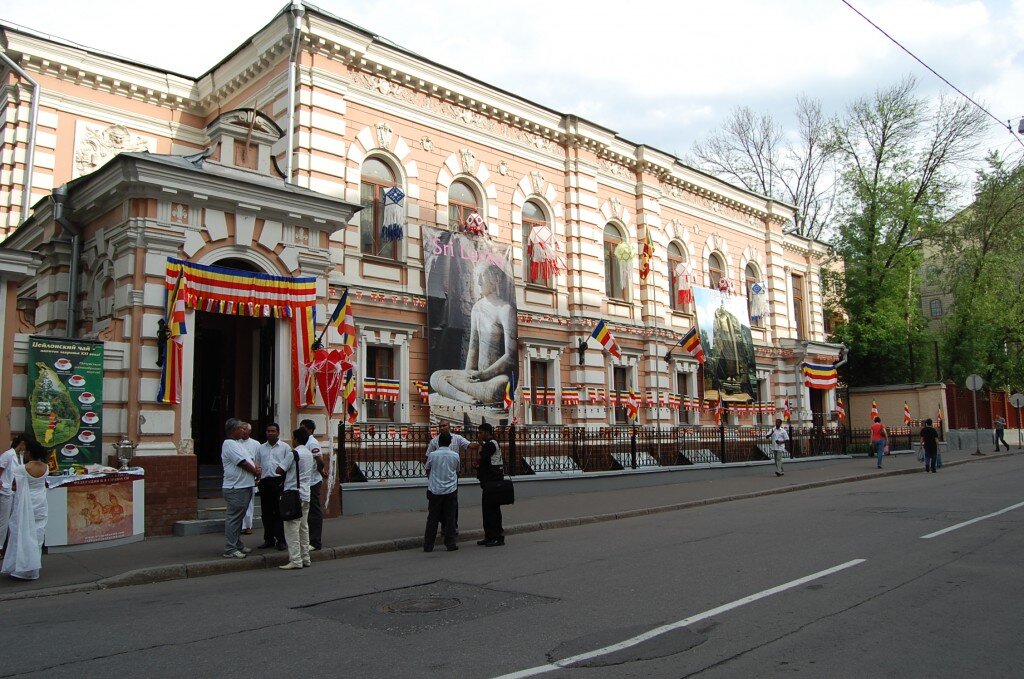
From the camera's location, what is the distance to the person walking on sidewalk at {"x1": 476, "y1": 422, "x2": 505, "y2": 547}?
39.8 feet

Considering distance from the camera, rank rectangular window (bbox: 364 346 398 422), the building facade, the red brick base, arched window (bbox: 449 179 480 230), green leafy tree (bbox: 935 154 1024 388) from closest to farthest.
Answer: the red brick base
the building facade
rectangular window (bbox: 364 346 398 422)
arched window (bbox: 449 179 480 230)
green leafy tree (bbox: 935 154 1024 388)

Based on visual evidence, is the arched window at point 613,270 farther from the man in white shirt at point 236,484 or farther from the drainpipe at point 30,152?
the man in white shirt at point 236,484

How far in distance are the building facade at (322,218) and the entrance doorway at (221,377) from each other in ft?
0.16

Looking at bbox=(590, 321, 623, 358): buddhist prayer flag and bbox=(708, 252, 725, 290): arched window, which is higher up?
bbox=(708, 252, 725, 290): arched window

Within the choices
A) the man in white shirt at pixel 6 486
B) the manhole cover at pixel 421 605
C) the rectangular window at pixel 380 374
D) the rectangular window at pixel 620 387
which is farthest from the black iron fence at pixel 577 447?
the manhole cover at pixel 421 605

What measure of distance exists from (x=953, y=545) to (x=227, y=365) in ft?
46.6

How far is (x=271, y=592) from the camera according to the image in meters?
8.77

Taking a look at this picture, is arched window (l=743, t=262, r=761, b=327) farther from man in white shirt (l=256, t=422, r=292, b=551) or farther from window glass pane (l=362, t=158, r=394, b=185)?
man in white shirt (l=256, t=422, r=292, b=551)

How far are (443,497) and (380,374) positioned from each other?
28.8 feet

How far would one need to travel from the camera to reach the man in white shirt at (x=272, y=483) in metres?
11.5

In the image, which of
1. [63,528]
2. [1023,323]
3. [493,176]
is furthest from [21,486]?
[1023,323]

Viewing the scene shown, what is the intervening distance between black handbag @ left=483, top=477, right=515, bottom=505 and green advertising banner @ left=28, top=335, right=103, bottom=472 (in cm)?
620

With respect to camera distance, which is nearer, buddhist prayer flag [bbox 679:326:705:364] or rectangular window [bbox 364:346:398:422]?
rectangular window [bbox 364:346:398:422]

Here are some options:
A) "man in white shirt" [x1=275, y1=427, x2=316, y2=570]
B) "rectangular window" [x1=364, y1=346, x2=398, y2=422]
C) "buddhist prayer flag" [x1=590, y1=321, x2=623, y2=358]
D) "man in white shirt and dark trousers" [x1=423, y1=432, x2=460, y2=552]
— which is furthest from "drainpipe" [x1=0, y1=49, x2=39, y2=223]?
"buddhist prayer flag" [x1=590, y1=321, x2=623, y2=358]
